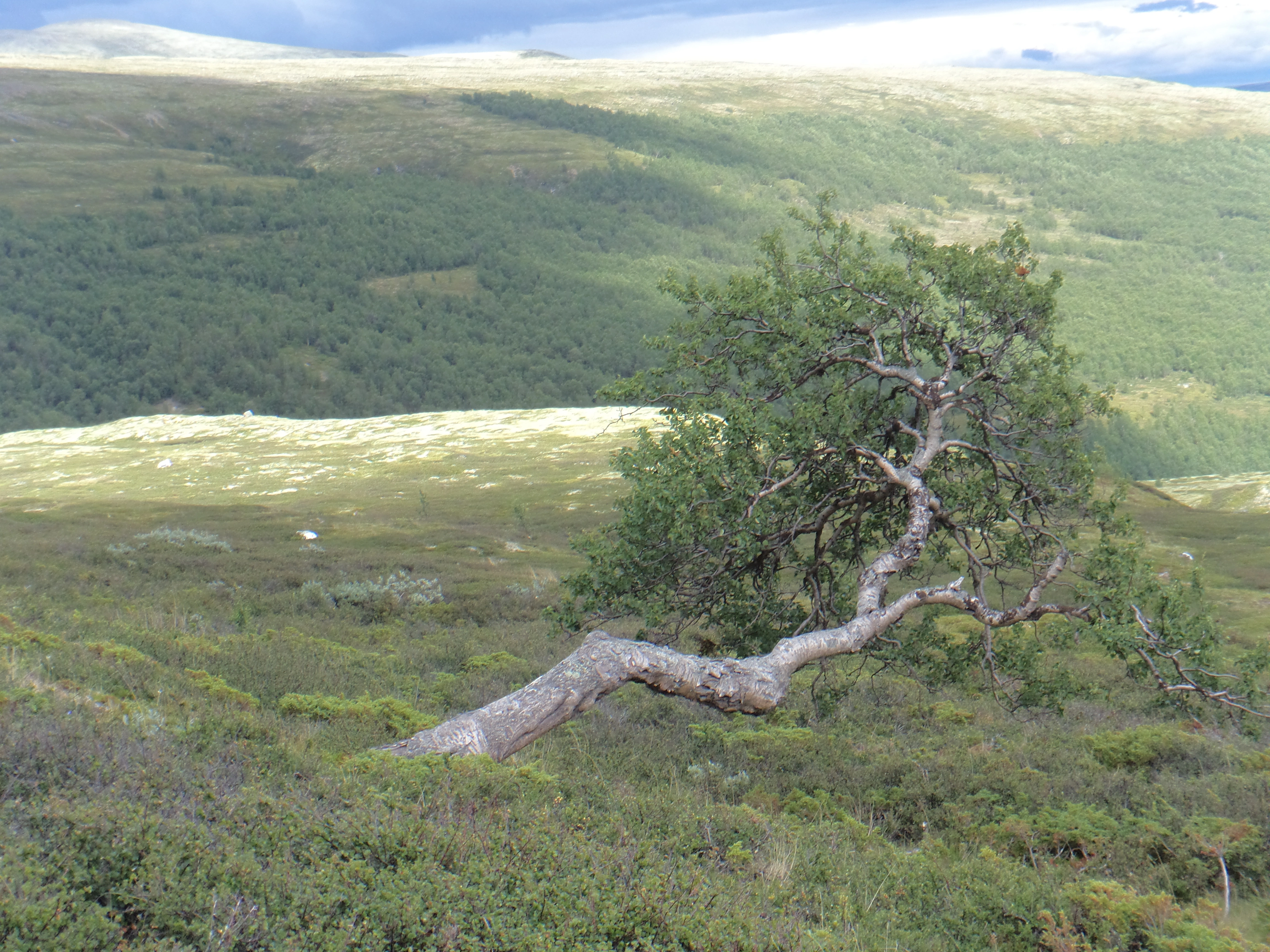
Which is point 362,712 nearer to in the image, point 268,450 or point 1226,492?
point 268,450

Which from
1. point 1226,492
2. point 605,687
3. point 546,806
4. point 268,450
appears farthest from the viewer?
point 268,450

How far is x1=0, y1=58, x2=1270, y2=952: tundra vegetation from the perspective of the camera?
5250mm

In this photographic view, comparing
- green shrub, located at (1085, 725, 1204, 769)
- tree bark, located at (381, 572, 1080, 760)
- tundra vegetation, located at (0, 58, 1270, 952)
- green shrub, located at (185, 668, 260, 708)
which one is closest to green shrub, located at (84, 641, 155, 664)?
tundra vegetation, located at (0, 58, 1270, 952)

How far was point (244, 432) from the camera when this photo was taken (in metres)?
133

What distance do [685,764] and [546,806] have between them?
4.90m

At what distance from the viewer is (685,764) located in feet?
38.1

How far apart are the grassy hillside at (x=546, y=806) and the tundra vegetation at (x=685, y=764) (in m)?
0.04

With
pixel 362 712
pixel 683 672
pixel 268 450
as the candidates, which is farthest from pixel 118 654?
pixel 268 450

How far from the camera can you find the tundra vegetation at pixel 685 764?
207 inches

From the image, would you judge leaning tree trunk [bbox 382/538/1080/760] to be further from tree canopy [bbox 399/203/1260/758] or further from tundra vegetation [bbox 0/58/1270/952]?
tree canopy [bbox 399/203/1260/758]

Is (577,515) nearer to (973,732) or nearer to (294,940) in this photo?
(973,732)

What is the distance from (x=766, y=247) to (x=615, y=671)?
277 inches

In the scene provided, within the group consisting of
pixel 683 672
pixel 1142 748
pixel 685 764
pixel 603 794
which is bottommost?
pixel 1142 748

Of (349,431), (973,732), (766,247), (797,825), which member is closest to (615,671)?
(797,825)
